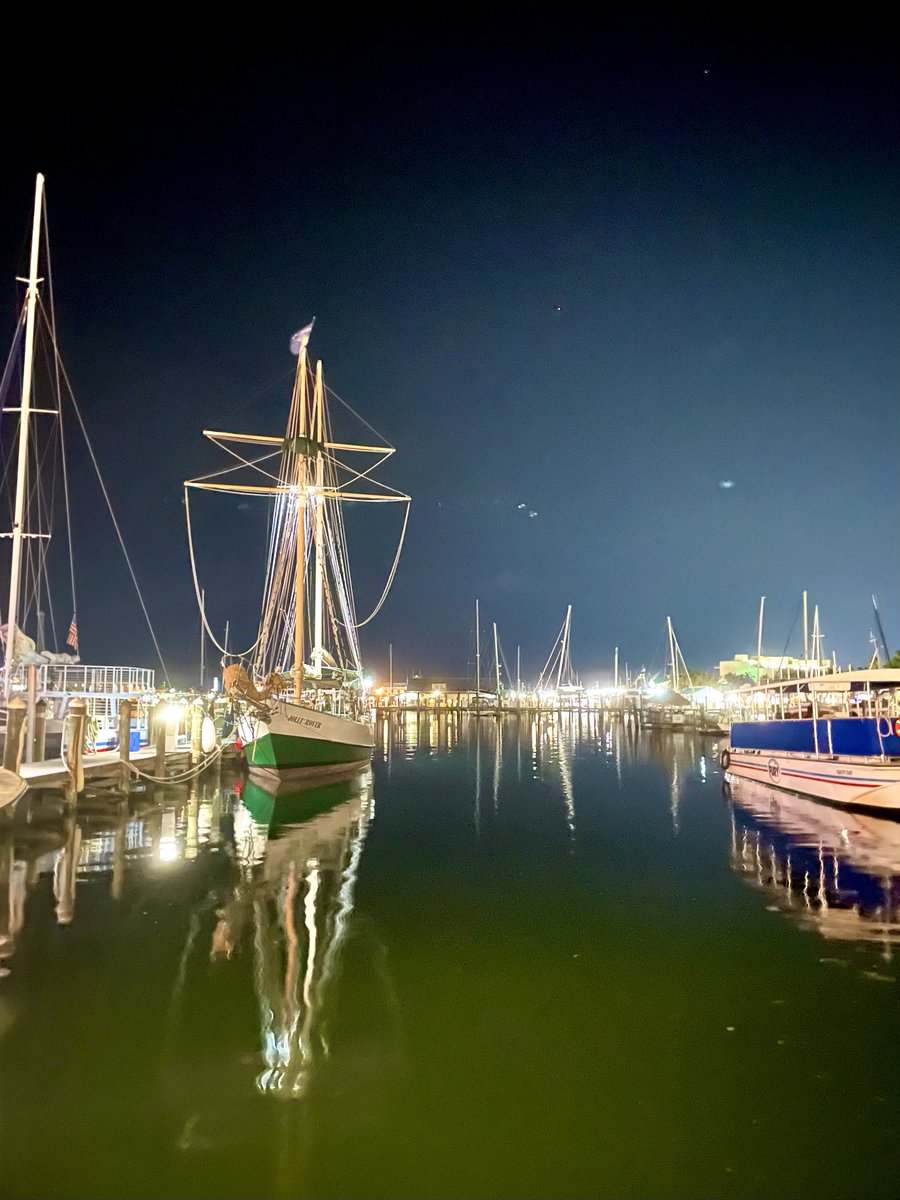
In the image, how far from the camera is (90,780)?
73.9 ft

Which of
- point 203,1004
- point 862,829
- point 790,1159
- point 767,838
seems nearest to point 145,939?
point 203,1004

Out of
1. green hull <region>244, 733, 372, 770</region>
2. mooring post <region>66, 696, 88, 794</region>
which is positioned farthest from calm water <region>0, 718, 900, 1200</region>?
green hull <region>244, 733, 372, 770</region>

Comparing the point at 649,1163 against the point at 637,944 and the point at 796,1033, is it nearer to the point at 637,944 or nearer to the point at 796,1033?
the point at 796,1033

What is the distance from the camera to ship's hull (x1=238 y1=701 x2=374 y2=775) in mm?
27906

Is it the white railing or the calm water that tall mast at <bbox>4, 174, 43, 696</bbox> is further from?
the white railing

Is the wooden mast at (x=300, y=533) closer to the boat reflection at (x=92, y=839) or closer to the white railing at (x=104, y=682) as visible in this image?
the boat reflection at (x=92, y=839)

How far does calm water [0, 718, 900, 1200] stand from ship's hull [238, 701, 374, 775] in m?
9.91

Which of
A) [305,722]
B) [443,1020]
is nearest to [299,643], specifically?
[305,722]

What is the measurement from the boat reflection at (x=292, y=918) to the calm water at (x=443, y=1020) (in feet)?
0.19

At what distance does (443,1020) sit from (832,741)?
69.0 ft

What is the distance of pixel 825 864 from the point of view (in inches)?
637

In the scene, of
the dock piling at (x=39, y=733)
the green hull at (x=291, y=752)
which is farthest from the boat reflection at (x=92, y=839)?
the green hull at (x=291, y=752)

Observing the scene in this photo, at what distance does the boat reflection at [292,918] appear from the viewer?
24.8 feet

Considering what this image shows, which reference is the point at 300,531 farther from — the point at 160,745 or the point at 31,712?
the point at 31,712
